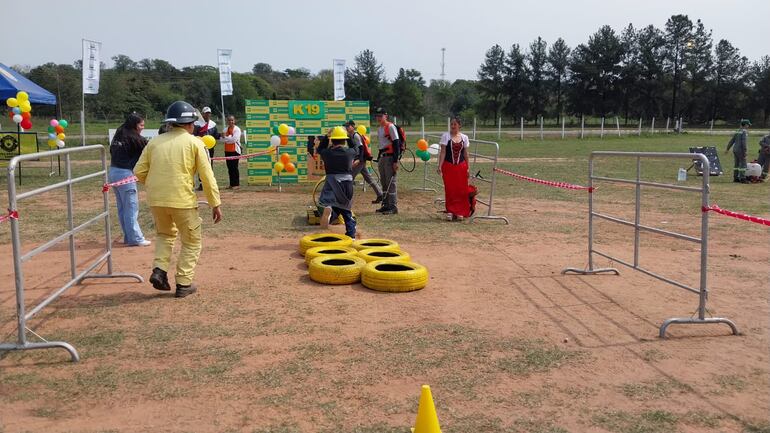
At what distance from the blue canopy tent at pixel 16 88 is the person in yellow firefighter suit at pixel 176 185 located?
47.0 feet

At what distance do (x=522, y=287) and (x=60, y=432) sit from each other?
15.7 feet

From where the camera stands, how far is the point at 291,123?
17.8 meters

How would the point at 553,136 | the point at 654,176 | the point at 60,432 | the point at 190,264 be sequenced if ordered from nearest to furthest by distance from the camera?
the point at 60,432 → the point at 190,264 → the point at 654,176 → the point at 553,136

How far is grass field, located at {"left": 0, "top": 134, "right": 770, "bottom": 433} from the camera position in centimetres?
385

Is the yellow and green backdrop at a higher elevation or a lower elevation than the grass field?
higher

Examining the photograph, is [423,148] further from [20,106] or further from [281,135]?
[20,106]

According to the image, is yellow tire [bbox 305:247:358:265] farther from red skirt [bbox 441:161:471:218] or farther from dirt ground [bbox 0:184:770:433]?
red skirt [bbox 441:161:471:218]

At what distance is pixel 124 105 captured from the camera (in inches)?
2534

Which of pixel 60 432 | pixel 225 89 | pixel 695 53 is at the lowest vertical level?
pixel 60 432

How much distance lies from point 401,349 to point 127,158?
5526mm

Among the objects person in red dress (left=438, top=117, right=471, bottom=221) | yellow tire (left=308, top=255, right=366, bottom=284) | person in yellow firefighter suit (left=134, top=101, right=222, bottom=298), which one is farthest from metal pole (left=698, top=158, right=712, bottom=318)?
person in red dress (left=438, top=117, right=471, bottom=221)

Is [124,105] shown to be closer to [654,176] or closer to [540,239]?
[654,176]

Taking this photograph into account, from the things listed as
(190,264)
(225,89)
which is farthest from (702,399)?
(225,89)

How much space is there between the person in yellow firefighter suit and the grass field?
455mm
